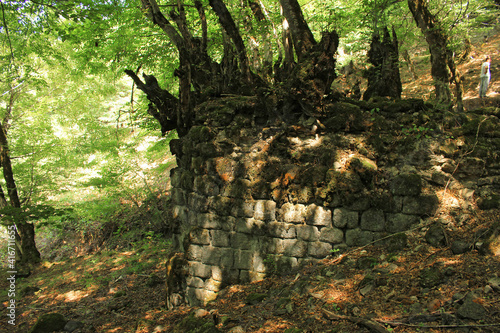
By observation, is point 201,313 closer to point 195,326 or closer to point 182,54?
point 195,326

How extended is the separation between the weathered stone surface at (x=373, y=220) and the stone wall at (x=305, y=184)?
14 mm

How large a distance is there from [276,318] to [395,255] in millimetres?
1765

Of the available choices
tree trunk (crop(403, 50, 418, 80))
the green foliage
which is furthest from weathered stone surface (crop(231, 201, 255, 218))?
tree trunk (crop(403, 50, 418, 80))

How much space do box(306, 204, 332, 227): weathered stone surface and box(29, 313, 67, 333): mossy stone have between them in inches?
210

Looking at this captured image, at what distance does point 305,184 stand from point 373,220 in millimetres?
1144

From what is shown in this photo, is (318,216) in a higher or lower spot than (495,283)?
higher

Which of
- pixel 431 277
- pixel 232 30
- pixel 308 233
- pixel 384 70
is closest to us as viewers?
pixel 431 277

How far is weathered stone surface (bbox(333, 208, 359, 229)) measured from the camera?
4.40m

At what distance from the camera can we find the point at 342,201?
4.45 metres

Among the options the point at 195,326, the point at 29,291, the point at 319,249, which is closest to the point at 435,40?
the point at 319,249

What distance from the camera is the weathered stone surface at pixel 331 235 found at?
14.6 feet

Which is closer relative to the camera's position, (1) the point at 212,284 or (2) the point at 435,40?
(1) the point at 212,284

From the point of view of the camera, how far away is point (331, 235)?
4473 mm

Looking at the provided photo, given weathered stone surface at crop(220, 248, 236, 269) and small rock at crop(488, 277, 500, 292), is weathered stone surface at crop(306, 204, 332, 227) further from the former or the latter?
small rock at crop(488, 277, 500, 292)
